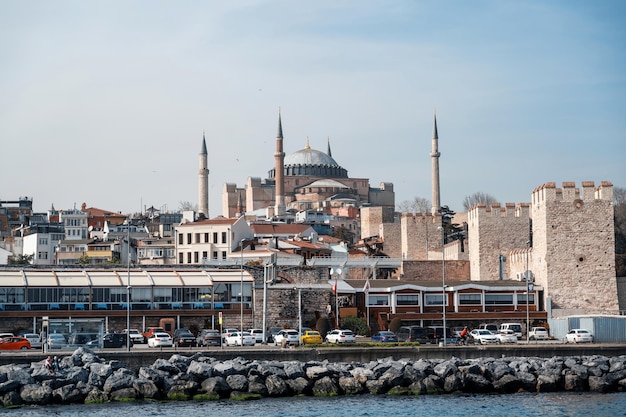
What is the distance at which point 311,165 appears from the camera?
14238cm

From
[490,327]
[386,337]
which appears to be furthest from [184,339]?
[490,327]

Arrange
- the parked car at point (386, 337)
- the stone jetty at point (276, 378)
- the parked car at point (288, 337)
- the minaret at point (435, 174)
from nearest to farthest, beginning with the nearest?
the stone jetty at point (276, 378) < the parked car at point (288, 337) < the parked car at point (386, 337) < the minaret at point (435, 174)

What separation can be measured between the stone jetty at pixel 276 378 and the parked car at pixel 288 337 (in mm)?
5679

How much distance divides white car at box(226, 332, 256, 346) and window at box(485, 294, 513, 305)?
39.8 ft

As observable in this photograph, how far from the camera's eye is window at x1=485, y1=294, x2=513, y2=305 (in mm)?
49688

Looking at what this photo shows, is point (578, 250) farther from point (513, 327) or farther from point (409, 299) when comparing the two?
point (409, 299)

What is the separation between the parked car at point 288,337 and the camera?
41.5 m

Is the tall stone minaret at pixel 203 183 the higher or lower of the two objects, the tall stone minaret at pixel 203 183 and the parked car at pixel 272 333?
the higher

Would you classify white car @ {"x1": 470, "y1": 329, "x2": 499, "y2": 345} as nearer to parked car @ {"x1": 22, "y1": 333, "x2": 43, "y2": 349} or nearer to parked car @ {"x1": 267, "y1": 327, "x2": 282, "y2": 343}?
parked car @ {"x1": 267, "y1": 327, "x2": 282, "y2": 343}

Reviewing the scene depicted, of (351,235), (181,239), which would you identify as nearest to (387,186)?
(351,235)

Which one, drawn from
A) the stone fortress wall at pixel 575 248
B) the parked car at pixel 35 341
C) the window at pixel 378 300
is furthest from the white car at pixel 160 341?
the stone fortress wall at pixel 575 248

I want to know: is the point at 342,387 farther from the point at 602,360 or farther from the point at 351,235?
the point at 351,235

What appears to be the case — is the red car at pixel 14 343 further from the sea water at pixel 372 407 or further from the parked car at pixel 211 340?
the sea water at pixel 372 407

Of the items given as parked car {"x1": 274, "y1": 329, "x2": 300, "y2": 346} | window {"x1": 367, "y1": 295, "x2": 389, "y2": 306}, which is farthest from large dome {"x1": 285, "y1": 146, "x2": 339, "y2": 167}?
parked car {"x1": 274, "y1": 329, "x2": 300, "y2": 346}
